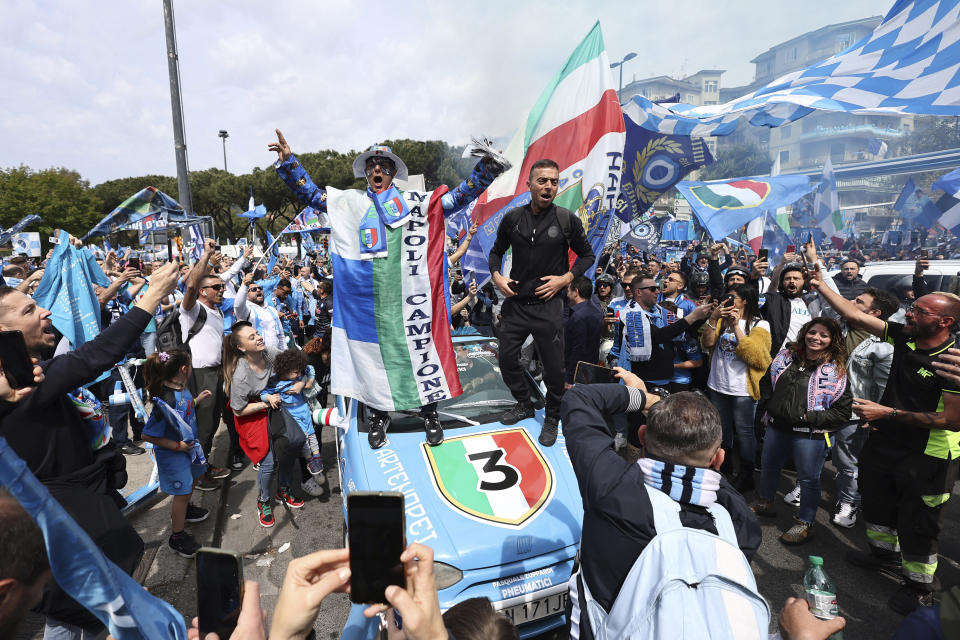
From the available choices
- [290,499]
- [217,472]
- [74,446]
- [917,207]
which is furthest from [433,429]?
[917,207]

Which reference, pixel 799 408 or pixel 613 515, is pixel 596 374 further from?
pixel 799 408

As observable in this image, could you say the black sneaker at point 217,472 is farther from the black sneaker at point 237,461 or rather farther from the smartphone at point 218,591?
the smartphone at point 218,591

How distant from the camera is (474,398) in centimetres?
413

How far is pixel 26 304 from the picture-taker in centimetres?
230

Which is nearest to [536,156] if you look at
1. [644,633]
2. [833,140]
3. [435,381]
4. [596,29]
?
[596,29]

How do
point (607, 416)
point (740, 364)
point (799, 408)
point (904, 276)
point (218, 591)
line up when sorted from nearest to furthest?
point (218, 591)
point (607, 416)
point (799, 408)
point (740, 364)
point (904, 276)

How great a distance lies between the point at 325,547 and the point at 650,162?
6.35m

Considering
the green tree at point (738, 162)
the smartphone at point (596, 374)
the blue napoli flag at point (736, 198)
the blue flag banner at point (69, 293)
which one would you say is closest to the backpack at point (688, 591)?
the smartphone at point (596, 374)

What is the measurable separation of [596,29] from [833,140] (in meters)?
80.8

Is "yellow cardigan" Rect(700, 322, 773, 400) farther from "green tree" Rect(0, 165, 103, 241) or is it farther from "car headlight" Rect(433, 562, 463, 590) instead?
"green tree" Rect(0, 165, 103, 241)

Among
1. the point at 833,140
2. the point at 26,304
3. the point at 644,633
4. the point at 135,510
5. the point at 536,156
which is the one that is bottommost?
the point at 135,510

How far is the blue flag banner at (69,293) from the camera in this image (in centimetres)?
381

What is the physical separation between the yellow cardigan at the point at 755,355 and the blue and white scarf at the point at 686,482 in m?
3.39

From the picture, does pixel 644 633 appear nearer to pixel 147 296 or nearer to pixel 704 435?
pixel 704 435
